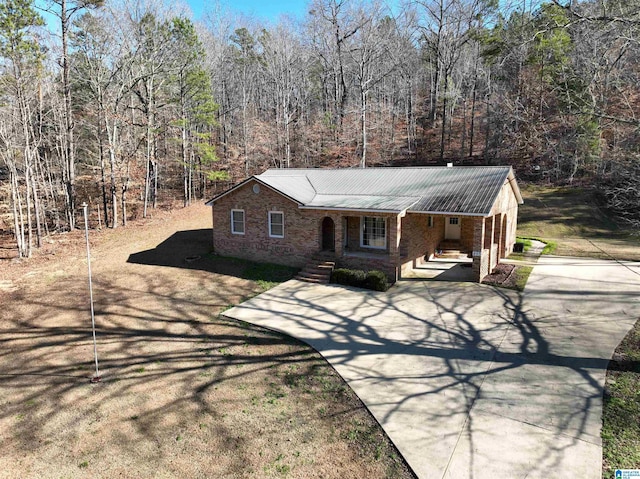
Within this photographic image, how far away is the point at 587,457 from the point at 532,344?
415 centimetres

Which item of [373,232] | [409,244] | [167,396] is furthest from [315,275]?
[167,396]

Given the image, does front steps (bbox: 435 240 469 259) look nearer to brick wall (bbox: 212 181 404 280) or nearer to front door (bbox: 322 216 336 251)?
brick wall (bbox: 212 181 404 280)

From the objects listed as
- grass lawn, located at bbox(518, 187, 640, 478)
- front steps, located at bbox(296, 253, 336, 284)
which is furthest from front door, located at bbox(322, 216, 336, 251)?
grass lawn, located at bbox(518, 187, 640, 478)

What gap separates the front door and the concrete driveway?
2857 millimetres

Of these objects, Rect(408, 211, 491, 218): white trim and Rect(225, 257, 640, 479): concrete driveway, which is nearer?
Rect(225, 257, 640, 479): concrete driveway

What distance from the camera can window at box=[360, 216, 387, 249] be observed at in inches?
675

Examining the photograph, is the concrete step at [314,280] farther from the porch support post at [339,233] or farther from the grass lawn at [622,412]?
the grass lawn at [622,412]

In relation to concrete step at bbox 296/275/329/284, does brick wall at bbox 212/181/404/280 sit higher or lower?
higher

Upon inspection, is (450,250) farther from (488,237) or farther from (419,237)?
(488,237)

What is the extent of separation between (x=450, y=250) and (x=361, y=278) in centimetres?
621

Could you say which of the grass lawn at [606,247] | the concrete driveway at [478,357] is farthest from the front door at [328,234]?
the grass lawn at [606,247]

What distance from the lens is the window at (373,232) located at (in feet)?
56.2

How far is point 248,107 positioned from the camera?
4169 centimetres

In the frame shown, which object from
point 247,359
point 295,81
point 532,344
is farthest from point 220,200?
point 295,81
